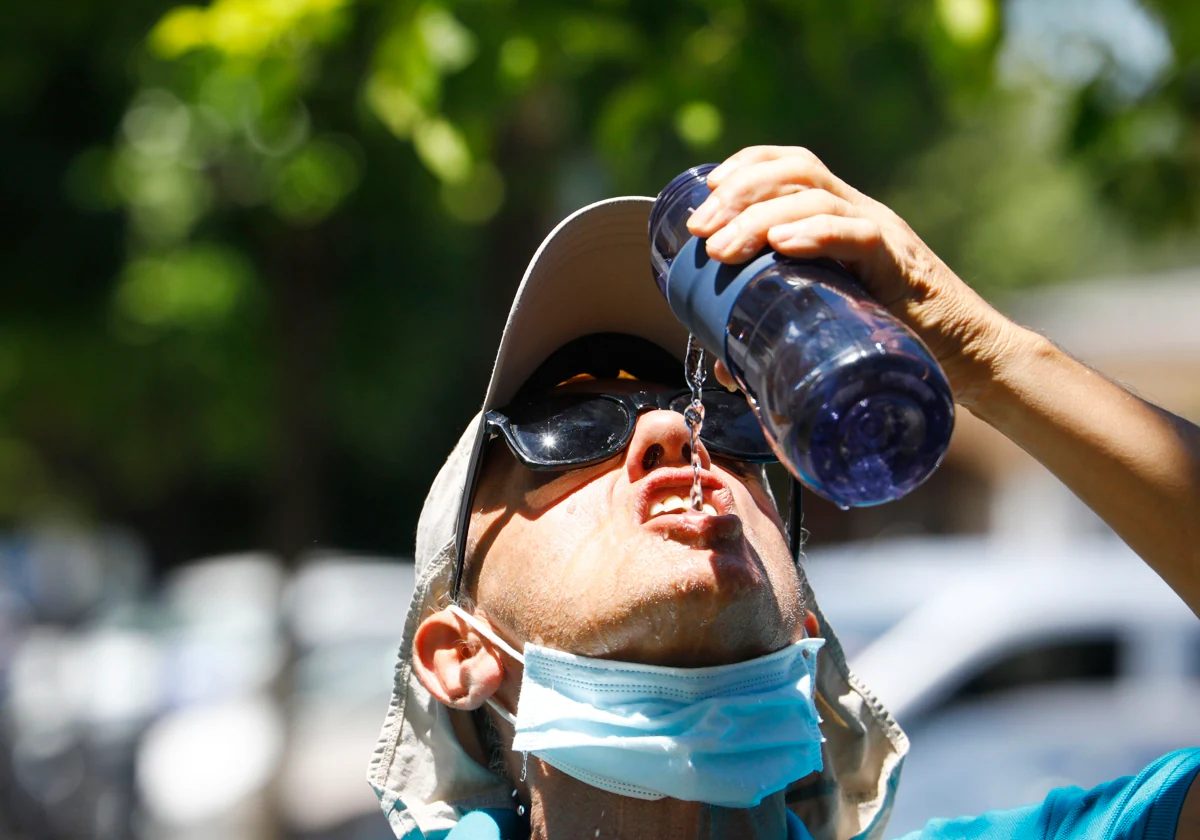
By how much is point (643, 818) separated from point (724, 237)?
3.02 feet

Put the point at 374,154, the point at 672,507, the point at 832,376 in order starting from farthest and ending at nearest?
the point at 374,154
the point at 672,507
the point at 832,376

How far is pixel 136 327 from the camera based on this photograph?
7867 mm

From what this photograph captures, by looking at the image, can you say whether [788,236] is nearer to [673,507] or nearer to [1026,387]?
[1026,387]

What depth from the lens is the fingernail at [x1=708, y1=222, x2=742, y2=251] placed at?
1651mm

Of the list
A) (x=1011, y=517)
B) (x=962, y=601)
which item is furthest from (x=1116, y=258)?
(x=962, y=601)

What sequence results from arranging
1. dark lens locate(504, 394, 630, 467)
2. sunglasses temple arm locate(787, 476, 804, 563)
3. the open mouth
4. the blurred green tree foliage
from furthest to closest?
the blurred green tree foliage
sunglasses temple arm locate(787, 476, 804, 563)
dark lens locate(504, 394, 630, 467)
the open mouth

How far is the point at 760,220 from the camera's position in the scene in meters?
1.64

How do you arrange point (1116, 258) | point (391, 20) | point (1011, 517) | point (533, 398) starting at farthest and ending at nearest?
point (1116, 258) → point (1011, 517) → point (391, 20) → point (533, 398)

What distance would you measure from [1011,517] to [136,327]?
1481cm

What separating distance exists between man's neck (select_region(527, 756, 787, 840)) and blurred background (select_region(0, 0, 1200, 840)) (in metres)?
0.85

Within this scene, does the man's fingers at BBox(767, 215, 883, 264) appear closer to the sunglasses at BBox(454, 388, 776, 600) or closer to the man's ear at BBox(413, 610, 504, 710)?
the sunglasses at BBox(454, 388, 776, 600)

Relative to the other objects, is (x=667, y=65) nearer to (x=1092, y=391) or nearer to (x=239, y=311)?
(x=1092, y=391)

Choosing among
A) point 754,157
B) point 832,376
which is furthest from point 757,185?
point 832,376

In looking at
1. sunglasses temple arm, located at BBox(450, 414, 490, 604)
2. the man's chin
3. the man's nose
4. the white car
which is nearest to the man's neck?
the man's chin
